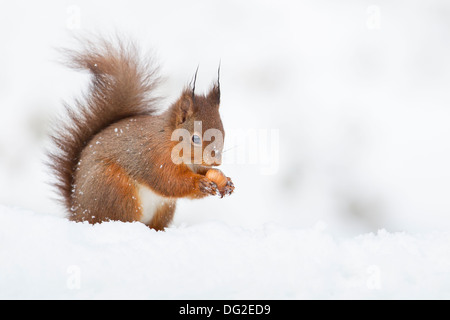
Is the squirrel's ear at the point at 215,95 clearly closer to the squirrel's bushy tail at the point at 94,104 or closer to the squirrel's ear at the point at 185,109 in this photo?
the squirrel's ear at the point at 185,109

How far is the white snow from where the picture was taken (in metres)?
1.14

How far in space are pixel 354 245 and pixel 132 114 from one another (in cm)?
100

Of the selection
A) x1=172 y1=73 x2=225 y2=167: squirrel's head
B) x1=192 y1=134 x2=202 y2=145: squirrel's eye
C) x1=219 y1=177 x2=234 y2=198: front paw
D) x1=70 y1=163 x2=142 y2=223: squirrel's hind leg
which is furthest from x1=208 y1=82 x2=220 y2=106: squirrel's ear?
x1=70 y1=163 x2=142 y2=223: squirrel's hind leg

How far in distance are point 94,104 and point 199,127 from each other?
49 cm

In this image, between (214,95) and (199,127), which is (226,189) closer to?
(199,127)

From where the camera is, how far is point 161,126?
6.15ft

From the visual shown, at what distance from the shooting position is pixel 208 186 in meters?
1.79

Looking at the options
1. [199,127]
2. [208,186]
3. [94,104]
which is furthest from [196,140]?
[94,104]

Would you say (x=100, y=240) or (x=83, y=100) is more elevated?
(x=83, y=100)

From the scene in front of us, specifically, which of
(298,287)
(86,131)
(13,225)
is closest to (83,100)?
(86,131)

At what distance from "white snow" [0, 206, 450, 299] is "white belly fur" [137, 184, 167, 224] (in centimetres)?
36

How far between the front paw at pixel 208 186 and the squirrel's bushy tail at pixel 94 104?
44cm

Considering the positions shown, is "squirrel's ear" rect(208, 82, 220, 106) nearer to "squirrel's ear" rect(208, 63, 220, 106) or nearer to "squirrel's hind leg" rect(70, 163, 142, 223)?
"squirrel's ear" rect(208, 63, 220, 106)
